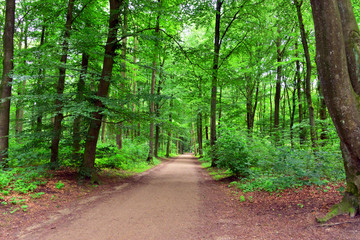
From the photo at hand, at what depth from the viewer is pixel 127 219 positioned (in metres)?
4.37

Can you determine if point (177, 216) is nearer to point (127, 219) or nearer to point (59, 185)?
point (127, 219)

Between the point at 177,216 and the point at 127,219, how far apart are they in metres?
1.14

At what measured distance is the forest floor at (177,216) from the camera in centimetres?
351

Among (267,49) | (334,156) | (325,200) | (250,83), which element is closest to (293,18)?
(267,49)

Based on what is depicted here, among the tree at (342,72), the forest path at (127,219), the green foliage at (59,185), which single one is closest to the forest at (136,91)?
the tree at (342,72)

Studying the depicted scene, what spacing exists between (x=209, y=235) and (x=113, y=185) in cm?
550

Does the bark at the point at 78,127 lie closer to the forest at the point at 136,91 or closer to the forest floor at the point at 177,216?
the forest at the point at 136,91

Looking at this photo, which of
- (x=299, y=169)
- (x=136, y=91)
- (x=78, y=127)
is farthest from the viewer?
(x=136, y=91)

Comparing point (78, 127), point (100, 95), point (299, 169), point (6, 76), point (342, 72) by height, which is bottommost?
point (299, 169)

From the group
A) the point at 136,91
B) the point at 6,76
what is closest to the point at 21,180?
the point at 6,76

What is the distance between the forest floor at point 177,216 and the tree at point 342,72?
61 centimetres

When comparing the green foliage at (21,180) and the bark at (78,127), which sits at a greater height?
the bark at (78,127)

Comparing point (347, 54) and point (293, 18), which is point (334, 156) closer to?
point (347, 54)

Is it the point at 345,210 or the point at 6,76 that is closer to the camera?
the point at 345,210
